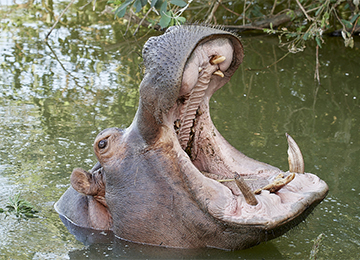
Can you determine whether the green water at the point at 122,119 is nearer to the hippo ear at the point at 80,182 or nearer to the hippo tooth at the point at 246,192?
the hippo ear at the point at 80,182

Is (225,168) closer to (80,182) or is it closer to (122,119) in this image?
(80,182)

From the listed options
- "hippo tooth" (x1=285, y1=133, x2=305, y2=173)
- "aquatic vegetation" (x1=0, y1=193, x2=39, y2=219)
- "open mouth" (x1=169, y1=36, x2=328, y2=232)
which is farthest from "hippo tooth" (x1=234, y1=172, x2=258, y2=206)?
"aquatic vegetation" (x1=0, y1=193, x2=39, y2=219)

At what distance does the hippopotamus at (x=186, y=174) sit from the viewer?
9.55ft

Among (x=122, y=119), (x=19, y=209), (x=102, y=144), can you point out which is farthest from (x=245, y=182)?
(x=122, y=119)

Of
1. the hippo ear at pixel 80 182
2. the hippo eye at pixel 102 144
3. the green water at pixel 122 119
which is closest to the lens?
the hippo eye at pixel 102 144

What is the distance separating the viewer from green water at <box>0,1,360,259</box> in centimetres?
357

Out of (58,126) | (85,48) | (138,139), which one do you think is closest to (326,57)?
(85,48)

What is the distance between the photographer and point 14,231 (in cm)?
362

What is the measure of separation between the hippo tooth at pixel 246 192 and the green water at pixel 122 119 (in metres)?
0.54

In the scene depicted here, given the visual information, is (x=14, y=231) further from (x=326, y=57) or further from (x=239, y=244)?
(x=326, y=57)

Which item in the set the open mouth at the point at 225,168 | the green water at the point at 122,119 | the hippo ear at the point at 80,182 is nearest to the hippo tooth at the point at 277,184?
the open mouth at the point at 225,168

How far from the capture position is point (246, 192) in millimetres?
2910

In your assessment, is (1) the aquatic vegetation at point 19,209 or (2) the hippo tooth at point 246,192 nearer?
(2) the hippo tooth at point 246,192

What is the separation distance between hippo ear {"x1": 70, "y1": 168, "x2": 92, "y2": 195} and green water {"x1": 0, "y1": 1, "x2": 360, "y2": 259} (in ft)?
1.18
